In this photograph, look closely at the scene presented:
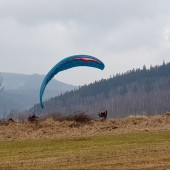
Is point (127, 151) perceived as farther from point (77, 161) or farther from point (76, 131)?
point (76, 131)

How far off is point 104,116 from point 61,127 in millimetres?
6358

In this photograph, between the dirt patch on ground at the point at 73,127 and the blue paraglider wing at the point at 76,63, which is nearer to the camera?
the dirt patch on ground at the point at 73,127

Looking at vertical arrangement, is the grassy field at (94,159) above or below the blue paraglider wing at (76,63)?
below

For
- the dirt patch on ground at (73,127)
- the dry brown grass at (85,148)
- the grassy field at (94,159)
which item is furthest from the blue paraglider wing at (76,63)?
the grassy field at (94,159)

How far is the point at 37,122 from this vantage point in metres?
40.2

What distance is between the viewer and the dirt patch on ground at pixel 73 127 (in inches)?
1415

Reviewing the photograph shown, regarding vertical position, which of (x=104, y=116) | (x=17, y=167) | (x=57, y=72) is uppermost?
(x=57, y=72)

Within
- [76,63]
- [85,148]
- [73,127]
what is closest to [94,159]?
Answer: [85,148]

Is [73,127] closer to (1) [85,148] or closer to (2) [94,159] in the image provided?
(1) [85,148]

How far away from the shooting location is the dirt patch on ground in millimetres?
35938

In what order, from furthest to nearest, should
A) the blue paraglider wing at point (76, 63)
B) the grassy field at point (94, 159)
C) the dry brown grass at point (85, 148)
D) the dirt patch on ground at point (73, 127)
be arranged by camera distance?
1. the blue paraglider wing at point (76, 63)
2. the dirt patch on ground at point (73, 127)
3. the dry brown grass at point (85, 148)
4. the grassy field at point (94, 159)

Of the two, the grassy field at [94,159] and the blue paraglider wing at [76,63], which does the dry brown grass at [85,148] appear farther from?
the blue paraglider wing at [76,63]

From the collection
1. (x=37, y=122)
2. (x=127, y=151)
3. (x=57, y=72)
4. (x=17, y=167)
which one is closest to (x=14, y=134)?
(x=37, y=122)

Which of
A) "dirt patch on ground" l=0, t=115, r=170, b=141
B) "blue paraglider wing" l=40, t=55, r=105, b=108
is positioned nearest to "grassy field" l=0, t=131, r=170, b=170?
"dirt patch on ground" l=0, t=115, r=170, b=141
